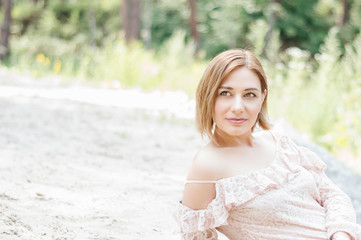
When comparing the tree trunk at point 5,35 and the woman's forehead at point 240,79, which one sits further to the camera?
the tree trunk at point 5,35

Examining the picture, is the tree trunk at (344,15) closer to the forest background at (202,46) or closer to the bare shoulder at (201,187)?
the forest background at (202,46)

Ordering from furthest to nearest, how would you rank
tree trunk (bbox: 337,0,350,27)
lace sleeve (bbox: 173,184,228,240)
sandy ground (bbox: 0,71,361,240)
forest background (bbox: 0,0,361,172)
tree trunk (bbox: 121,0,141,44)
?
tree trunk (bbox: 337,0,350,27)
tree trunk (bbox: 121,0,141,44)
forest background (bbox: 0,0,361,172)
sandy ground (bbox: 0,71,361,240)
lace sleeve (bbox: 173,184,228,240)

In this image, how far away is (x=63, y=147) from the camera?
3461 mm

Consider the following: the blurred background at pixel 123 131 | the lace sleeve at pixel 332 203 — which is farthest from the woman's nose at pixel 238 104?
the blurred background at pixel 123 131

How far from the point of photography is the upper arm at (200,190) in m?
1.50

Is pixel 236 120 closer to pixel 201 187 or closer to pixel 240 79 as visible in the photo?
pixel 240 79

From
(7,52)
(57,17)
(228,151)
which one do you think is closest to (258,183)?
(228,151)

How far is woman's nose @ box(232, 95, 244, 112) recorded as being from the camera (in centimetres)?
152

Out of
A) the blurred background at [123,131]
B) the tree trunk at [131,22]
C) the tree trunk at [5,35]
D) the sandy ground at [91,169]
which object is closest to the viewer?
the sandy ground at [91,169]

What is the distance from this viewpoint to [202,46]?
56.5 feet

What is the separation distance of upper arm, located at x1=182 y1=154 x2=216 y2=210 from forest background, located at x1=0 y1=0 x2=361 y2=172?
346 centimetres

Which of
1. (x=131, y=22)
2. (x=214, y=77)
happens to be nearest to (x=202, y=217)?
(x=214, y=77)

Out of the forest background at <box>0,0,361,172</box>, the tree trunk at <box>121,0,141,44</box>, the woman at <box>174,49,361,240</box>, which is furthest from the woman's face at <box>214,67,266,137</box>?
the tree trunk at <box>121,0,141,44</box>

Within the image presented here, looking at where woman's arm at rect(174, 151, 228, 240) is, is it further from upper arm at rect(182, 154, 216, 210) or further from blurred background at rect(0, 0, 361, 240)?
blurred background at rect(0, 0, 361, 240)
